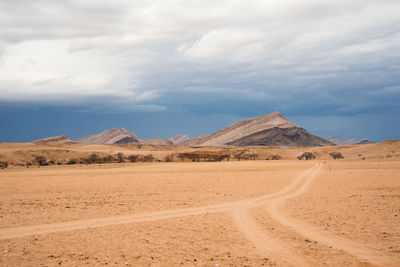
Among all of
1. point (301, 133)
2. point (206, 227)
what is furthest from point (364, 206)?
point (301, 133)

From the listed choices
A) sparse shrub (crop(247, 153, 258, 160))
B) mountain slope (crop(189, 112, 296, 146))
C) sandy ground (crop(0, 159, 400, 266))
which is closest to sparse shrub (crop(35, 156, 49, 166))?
sandy ground (crop(0, 159, 400, 266))

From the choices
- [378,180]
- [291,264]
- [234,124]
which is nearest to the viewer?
[291,264]

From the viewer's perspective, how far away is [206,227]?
11148 millimetres

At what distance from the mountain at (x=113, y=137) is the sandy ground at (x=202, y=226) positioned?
9470 cm

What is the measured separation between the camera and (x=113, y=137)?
398 feet

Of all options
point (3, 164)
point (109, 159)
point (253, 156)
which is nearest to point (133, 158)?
point (109, 159)

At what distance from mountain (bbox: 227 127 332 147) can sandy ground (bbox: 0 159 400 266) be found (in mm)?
76560

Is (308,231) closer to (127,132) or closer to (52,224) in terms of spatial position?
(52,224)

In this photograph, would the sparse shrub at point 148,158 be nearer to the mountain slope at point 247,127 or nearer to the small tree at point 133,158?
the small tree at point 133,158

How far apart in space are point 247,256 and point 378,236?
4.09 meters

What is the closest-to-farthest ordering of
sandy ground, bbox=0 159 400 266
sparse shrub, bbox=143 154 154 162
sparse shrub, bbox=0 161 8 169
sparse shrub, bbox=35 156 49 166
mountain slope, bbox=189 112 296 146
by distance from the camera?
sandy ground, bbox=0 159 400 266
sparse shrub, bbox=0 161 8 169
sparse shrub, bbox=35 156 49 166
sparse shrub, bbox=143 154 154 162
mountain slope, bbox=189 112 296 146

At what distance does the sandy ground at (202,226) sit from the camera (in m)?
8.13

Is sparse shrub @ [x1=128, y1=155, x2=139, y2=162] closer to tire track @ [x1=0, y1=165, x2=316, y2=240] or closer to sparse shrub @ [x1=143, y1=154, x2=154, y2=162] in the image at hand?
sparse shrub @ [x1=143, y1=154, x2=154, y2=162]

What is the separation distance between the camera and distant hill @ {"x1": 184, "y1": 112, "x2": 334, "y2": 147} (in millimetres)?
98719
